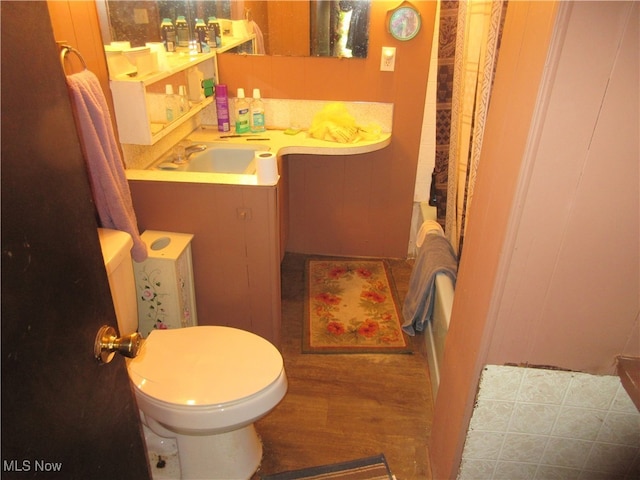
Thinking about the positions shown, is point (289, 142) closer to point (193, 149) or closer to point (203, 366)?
point (193, 149)

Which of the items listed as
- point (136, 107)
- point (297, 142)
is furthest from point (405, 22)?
point (136, 107)

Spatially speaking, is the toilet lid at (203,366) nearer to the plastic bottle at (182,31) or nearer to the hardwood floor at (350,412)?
the hardwood floor at (350,412)

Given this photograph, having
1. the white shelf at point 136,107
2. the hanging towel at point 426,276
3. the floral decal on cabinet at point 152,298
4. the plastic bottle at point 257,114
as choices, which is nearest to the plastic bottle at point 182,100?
the white shelf at point 136,107

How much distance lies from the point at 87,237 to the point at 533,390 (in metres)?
1.13

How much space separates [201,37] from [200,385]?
1.72 meters

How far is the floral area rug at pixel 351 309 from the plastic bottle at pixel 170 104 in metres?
1.21

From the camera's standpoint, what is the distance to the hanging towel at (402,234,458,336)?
2000 millimetres

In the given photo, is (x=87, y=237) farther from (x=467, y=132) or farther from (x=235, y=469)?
(x=467, y=132)

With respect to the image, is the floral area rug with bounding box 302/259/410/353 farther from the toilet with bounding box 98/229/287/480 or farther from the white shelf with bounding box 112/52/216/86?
the white shelf with bounding box 112/52/216/86

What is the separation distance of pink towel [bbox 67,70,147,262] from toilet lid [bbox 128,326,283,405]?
385 millimetres

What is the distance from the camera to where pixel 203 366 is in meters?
1.47

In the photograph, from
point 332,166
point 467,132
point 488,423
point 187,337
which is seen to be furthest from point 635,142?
point 332,166

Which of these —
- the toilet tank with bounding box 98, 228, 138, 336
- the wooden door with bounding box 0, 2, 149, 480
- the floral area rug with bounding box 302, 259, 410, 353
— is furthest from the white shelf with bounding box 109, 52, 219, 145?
the floral area rug with bounding box 302, 259, 410, 353

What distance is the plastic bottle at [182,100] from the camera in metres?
2.03
